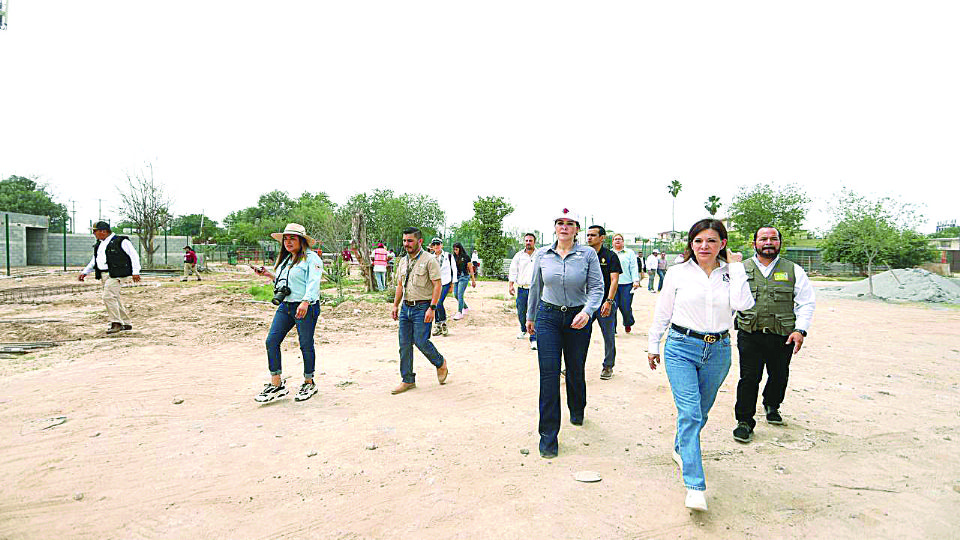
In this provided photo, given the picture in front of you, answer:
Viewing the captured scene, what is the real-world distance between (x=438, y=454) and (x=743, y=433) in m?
2.51

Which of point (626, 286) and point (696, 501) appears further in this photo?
point (626, 286)

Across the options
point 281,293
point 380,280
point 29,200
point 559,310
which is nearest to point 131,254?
point 281,293

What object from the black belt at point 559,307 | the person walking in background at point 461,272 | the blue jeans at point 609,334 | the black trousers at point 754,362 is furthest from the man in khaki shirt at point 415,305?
the person walking in background at point 461,272

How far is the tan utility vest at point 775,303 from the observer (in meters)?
4.16

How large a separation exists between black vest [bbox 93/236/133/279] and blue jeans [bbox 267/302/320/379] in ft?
17.0

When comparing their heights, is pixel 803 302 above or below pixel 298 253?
below

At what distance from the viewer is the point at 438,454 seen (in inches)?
152

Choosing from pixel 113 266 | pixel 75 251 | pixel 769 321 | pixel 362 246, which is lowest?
pixel 769 321

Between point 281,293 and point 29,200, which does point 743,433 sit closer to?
point 281,293

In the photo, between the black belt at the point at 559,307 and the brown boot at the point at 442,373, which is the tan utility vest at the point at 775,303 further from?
the brown boot at the point at 442,373

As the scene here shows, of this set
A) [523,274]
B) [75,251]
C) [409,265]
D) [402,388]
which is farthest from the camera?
[75,251]

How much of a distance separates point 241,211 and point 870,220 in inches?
3104

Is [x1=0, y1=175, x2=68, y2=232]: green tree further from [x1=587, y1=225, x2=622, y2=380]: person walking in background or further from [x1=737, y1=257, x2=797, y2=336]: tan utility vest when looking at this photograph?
[x1=737, y1=257, x2=797, y2=336]: tan utility vest

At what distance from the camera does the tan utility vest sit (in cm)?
416
